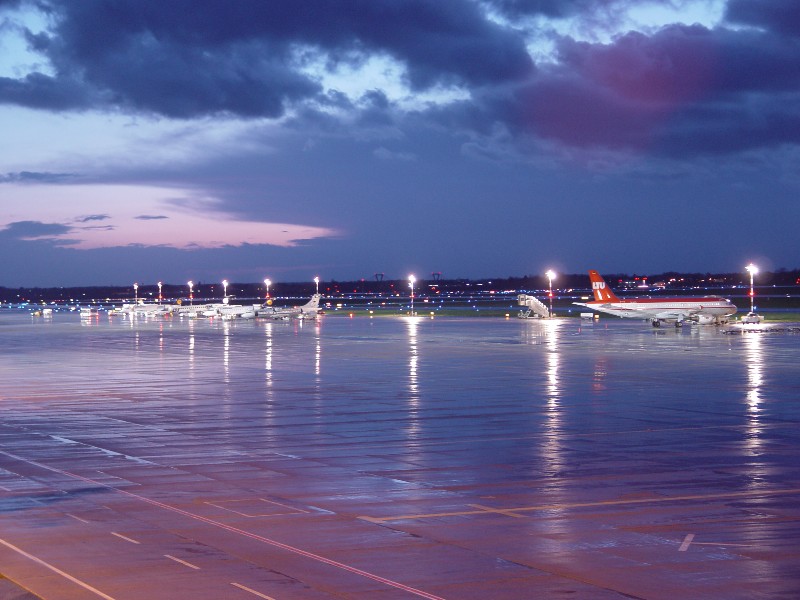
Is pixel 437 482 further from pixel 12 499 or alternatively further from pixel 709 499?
pixel 12 499

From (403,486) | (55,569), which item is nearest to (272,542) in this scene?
(55,569)

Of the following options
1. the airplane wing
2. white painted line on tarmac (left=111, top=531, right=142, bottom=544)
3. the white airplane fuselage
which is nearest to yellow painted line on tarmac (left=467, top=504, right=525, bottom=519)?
white painted line on tarmac (left=111, top=531, right=142, bottom=544)

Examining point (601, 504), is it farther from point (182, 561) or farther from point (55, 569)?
point (55, 569)

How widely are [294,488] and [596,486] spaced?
540 centimetres

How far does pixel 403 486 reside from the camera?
17938 mm

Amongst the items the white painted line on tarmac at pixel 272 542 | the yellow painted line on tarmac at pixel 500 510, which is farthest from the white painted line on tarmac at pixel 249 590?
the yellow painted line on tarmac at pixel 500 510

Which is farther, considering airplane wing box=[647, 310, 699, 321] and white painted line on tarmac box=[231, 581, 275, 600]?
airplane wing box=[647, 310, 699, 321]

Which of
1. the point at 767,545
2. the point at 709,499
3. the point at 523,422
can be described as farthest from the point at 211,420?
the point at 767,545

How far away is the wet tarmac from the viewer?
39.5 feet

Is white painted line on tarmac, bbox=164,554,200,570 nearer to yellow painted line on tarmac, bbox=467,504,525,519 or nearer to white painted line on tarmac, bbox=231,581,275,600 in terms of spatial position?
white painted line on tarmac, bbox=231,581,275,600

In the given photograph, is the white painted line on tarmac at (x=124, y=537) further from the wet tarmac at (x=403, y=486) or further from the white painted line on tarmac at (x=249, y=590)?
the white painted line on tarmac at (x=249, y=590)

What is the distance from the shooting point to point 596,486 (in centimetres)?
1781

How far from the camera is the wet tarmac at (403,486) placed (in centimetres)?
1203

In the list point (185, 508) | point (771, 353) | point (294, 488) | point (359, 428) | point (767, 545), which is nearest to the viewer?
point (767, 545)
